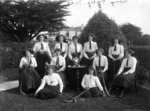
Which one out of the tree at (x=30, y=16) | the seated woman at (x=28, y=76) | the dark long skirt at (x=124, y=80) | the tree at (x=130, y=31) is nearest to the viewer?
the dark long skirt at (x=124, y=80)

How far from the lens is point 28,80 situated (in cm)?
775

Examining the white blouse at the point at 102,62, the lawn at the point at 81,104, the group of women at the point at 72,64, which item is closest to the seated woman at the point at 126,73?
the group of women at the point at 72,64

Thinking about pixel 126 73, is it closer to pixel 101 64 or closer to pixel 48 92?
pixel 101 64

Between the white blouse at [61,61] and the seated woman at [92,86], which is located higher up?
the white blouse at [61,61]

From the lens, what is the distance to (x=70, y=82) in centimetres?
833

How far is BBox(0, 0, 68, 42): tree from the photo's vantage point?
1126 inches

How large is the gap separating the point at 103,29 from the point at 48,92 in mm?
3142

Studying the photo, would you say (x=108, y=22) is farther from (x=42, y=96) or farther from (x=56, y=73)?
(x=42, y=96)

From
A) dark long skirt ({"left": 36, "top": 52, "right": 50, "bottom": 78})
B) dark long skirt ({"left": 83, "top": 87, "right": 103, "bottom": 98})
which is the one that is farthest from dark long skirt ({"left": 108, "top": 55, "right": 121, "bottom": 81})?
dark long skirt ({"left": 36, "top": 52, "right": 50, "bottom": 78})

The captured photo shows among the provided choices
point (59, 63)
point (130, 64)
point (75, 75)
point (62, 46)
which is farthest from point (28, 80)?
point (130, 64)

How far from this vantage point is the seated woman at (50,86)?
6996 mm

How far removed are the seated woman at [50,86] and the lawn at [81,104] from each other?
0.19m

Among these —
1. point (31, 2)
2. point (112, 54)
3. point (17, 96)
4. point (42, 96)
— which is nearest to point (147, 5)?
point (112, 54)

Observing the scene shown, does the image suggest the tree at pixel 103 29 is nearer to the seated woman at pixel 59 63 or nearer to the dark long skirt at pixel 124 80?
the seated woman at pixel 59 63
